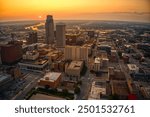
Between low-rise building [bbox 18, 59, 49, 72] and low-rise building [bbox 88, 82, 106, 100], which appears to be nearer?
low-rise building [bbox 88, 82, 106, 100]

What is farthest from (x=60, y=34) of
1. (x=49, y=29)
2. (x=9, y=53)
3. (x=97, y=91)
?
(x=97, y=91)

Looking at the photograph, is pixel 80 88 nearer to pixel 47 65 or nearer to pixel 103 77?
pixel 103 77

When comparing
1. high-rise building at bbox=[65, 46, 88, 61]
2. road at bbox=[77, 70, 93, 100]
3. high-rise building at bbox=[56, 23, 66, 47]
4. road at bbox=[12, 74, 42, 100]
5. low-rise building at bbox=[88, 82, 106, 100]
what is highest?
high-rise building at bbox=[56, 23, 66, 47]

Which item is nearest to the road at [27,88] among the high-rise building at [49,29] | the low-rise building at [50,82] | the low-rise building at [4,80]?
the low-rise building at [50,82]

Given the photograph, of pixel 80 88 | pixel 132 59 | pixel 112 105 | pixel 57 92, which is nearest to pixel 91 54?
pixel 132 59

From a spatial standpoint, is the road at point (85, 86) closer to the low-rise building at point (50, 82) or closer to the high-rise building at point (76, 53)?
the low-rise building at point (50, 82)

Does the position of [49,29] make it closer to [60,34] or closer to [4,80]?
[60,34]

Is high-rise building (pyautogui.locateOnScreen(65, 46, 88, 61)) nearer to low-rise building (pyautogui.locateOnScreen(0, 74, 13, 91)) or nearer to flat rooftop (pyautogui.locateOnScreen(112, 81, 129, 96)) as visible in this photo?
flat rooftop (pyautogui.locateOnScreen(112, 81, 129, 96))

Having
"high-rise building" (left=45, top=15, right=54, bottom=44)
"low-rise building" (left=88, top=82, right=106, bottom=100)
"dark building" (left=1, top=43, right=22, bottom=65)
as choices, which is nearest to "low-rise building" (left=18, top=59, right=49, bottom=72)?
"dark building" (left=1, top=43, right=22, bottom=65)
